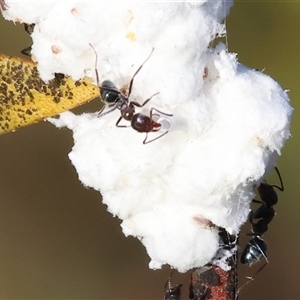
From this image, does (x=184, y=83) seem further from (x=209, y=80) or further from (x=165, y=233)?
(x=165, y=233)

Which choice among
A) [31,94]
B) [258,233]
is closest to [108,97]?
[31,94]

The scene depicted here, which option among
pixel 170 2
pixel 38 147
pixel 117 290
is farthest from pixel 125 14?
pixel 117 290

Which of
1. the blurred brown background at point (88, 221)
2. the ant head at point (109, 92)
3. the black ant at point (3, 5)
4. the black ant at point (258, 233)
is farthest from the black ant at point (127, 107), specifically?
the blurred brown background at point (88, 221)

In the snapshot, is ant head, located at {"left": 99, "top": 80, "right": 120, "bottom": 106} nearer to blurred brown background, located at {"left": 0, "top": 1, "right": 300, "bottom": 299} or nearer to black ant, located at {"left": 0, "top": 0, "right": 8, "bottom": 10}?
black ant, located at {"left": 0, "top": 0, "right": 8, "bottom": 10}

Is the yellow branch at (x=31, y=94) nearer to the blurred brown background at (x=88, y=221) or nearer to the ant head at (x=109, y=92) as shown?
the ant head at (x=109, y=92)

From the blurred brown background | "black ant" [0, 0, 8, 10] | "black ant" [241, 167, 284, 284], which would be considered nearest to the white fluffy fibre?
"black ant" [0, 0, 8, 10]

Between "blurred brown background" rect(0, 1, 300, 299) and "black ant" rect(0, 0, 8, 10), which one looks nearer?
"black ant" rect(0, 0, 8, 10)
